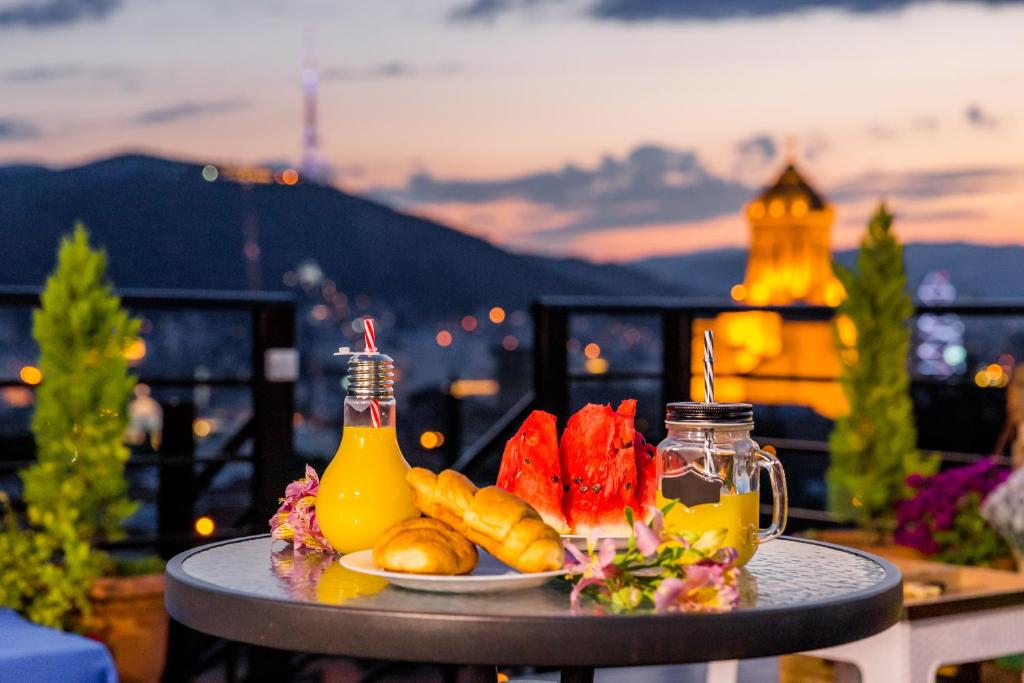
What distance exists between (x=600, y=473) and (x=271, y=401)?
123 inches

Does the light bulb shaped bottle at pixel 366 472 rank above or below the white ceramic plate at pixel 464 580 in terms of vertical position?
above

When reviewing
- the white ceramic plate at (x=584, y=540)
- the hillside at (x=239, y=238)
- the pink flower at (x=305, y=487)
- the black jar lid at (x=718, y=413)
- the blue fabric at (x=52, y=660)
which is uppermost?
the hillside at (x=239, y=238)

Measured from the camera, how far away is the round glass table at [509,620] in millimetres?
1219

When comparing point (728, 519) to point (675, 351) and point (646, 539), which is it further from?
point (675, 351)

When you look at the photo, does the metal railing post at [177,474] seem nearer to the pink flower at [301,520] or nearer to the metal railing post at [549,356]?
the metal railing post at [549,356]

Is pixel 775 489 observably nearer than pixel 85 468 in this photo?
Yes

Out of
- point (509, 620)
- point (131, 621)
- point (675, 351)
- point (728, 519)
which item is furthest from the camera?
point (675, 351)

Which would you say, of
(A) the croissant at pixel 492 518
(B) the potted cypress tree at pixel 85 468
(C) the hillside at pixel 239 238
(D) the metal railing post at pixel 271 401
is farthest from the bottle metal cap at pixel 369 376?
(C) the hillside at pixel 239 238

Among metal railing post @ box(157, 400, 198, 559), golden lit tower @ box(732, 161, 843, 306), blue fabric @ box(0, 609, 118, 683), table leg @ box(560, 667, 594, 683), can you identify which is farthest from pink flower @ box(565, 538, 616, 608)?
golden lit tower @ box(732, 161, 843, 306)

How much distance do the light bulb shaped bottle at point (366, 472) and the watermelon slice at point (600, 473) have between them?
0.18 metres

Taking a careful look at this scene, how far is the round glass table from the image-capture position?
122cm

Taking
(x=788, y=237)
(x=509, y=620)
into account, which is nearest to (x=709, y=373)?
(x=509, y=620)

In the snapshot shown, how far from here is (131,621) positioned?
4.00 m

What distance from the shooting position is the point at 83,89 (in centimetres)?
1449
